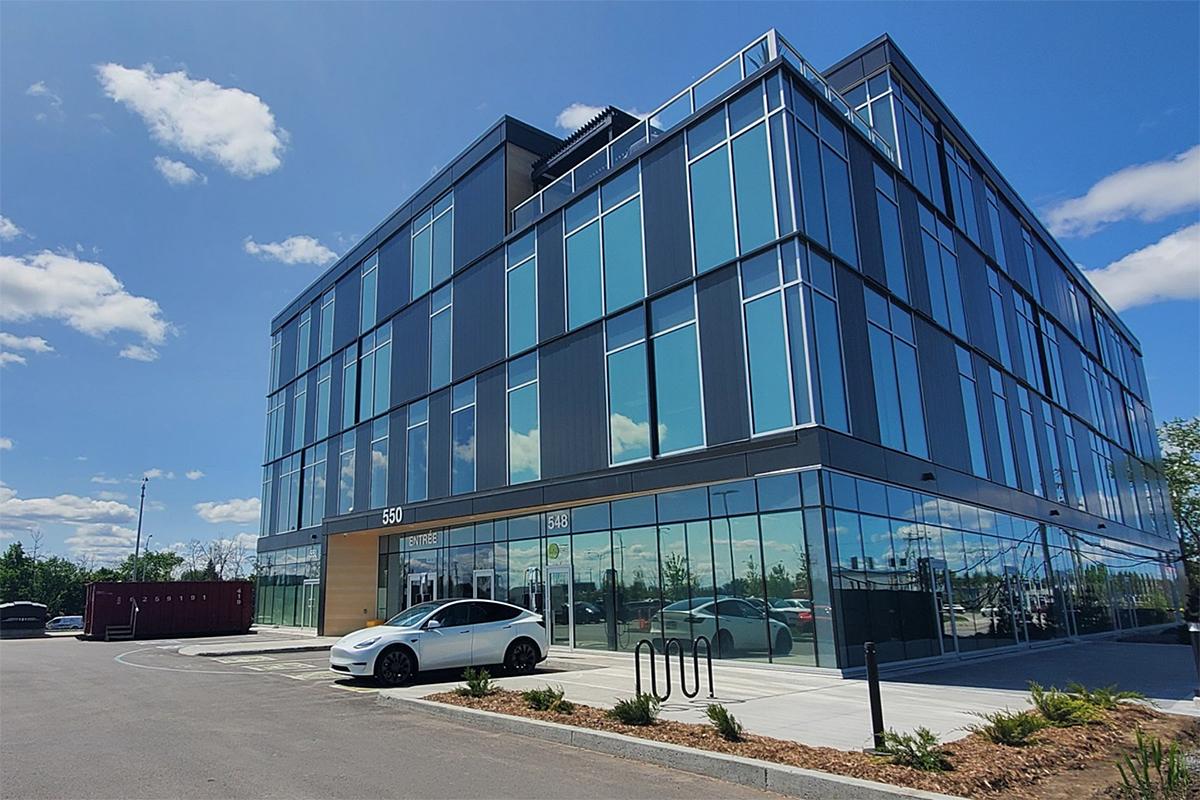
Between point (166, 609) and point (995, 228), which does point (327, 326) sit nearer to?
point (166, 609)

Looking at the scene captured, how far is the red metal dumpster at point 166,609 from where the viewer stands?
3491cm

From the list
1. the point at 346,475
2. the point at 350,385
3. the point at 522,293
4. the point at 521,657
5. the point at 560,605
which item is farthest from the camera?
the point at 350,385

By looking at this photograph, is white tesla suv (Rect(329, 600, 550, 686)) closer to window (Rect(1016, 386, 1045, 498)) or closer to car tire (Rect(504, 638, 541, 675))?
car tire (Rect(504, 638, 541, 675))

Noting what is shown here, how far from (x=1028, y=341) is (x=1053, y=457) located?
178 inches

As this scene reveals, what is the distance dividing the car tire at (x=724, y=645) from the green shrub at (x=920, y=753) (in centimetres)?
960

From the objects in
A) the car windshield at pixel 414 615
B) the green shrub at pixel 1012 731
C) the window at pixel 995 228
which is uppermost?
the window at pixel 995 228

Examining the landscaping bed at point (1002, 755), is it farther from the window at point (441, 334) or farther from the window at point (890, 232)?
the window at point (441, 334)

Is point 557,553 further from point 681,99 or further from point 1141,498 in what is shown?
point 1141,498

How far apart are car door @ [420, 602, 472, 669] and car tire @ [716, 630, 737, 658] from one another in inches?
215

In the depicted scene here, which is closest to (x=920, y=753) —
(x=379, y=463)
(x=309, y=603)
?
(x=379, y=463)

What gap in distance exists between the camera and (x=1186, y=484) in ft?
177

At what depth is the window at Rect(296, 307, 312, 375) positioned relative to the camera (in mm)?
40000

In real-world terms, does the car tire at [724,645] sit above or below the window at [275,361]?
below

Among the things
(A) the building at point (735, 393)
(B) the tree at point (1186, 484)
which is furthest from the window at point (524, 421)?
(B) the tree at point (1186, 484)
